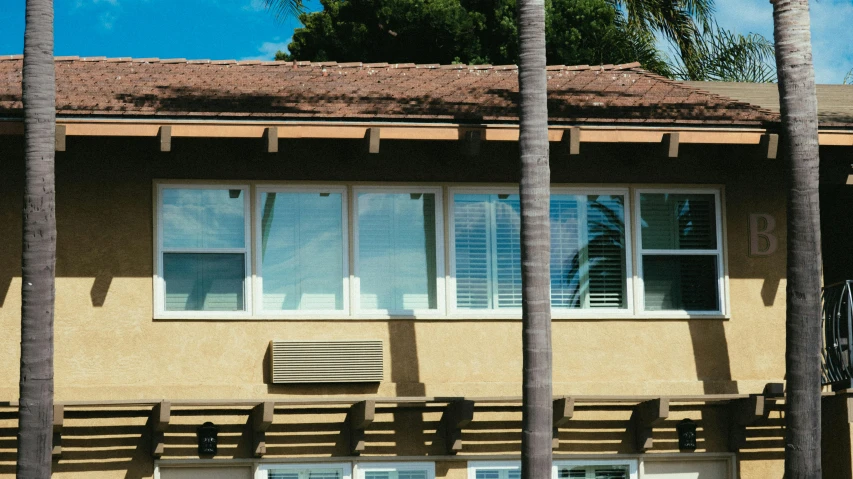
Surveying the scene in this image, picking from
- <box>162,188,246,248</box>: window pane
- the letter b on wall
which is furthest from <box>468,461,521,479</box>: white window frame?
the letter b on wall

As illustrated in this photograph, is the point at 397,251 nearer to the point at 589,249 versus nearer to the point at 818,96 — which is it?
the point at 589,249

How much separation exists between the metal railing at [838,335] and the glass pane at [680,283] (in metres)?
1.18

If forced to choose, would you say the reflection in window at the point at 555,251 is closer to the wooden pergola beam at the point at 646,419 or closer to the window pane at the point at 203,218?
the wooden pergola beam at the point at 646,419

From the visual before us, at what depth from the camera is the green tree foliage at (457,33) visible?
24.5 metres

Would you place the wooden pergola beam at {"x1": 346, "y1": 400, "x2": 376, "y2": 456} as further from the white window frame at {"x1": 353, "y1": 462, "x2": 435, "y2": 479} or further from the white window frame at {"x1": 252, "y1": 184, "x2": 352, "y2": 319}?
the white window frame at {"x1": 252, "y1": 184, "x2": 352, "y2": 319}

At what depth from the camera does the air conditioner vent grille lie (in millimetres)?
12078

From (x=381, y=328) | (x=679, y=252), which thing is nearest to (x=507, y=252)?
(x=381, y=328)

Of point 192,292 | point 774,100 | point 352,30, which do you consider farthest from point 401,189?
point 352,30

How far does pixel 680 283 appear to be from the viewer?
13055 millimetres

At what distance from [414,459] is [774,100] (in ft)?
23.5

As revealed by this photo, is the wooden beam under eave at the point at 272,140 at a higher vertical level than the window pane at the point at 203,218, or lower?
higher

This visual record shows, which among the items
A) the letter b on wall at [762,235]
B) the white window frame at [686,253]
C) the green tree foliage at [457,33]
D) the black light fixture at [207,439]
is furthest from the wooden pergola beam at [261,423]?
the green tree foliage at [457,33]

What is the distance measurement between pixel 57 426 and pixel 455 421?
3.82 m

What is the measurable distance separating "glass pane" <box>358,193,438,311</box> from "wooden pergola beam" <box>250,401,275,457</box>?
1606mm
